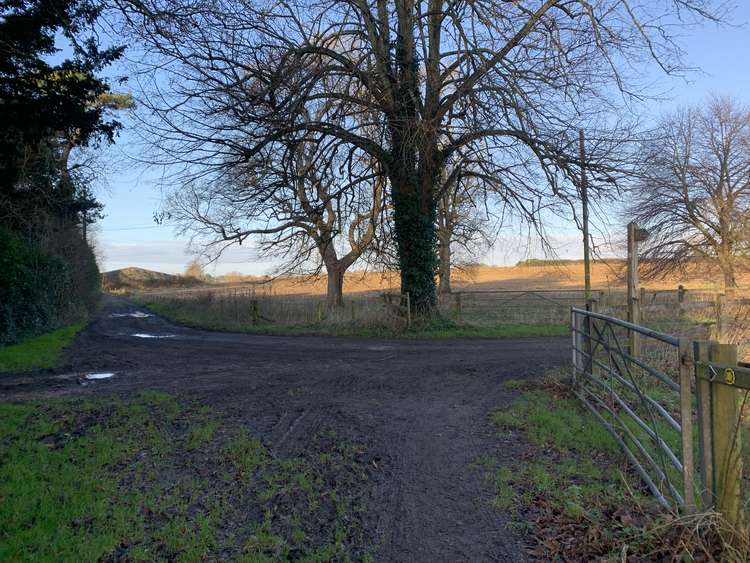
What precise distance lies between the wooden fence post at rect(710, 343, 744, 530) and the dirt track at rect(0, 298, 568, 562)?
54.5 inches

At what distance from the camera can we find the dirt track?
14.8 feet

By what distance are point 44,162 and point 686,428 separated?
24.2m

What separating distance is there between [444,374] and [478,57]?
317 inches

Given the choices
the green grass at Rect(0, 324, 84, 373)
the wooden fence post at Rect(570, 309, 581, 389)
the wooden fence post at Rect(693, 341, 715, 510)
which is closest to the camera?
the wooden fence post at Rect(693, 341, 715, 510)

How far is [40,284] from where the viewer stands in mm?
21703

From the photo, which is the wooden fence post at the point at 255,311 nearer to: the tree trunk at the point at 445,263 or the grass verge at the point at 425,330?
the grass verge at the point at 425,330

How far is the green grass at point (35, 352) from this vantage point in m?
13.6

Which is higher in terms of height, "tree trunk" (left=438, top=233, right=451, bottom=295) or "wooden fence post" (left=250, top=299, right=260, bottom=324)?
"tree trunk" (left=438, top=233, right=451, bottom=295)

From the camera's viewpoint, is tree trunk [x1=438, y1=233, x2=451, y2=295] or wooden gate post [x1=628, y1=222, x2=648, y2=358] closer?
wooden gate post [x1=628, y1=222, x2=648, y2=358]

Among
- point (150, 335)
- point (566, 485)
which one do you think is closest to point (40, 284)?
point (150, 335)

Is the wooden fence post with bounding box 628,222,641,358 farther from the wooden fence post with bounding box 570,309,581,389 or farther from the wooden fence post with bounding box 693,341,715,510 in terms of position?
the wooden fence post with bounding box 693,341,715,510

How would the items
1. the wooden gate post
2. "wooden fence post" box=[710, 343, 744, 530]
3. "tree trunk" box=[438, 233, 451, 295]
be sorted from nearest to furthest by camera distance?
"wooden fence post" box=[710, 343, 744, 530] → the wooden gate post → "tree trunk" box=[438, 233, 451, 295]

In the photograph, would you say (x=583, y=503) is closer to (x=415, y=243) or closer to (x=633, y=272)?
(x=633, y=272)

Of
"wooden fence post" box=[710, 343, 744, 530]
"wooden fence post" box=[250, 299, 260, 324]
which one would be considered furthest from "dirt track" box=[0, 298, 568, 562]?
"wooden fence post" box=[250, 299, 260, 324]
